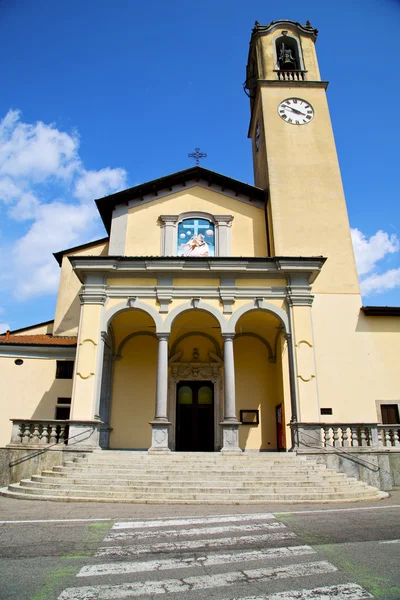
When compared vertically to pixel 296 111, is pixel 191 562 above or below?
below

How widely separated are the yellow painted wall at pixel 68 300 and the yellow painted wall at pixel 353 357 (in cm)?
1068

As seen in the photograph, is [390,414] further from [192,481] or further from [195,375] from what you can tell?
[192,481]

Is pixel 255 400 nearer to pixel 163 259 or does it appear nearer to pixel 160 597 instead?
pixel 163 259

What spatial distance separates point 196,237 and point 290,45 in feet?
44.1

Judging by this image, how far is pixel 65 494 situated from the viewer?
9.60m

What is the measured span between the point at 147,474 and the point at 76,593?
6993 mm

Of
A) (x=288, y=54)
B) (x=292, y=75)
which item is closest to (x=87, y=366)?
(x=292, y=75)

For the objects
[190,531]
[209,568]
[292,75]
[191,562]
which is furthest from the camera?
[292,75]

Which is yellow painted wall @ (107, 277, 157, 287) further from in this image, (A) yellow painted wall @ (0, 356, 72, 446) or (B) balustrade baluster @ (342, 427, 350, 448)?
(B) balustrade baluster @ (342, 427, 350, 448)

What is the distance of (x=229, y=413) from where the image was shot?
526 inches

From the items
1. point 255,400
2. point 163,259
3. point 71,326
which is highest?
point 163,259

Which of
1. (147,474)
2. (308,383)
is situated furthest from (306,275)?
(147,474)

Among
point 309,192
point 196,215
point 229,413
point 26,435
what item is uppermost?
point 309,192

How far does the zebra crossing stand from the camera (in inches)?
154
